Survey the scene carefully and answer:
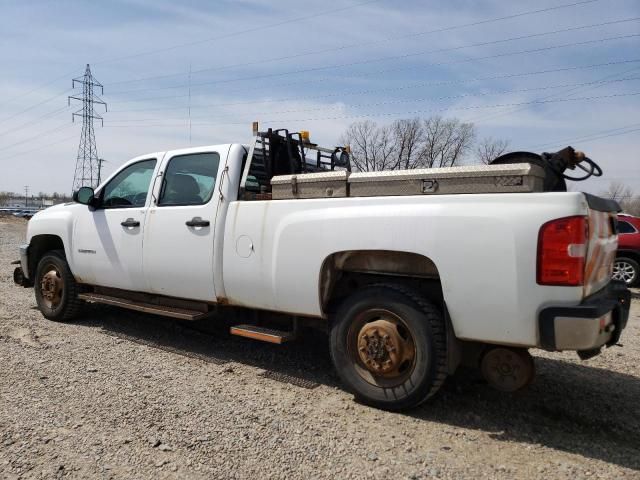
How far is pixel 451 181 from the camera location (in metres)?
3.29

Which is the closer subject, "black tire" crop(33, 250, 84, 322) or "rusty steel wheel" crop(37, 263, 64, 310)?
"black tire" crop(33, 250, 84, 322)

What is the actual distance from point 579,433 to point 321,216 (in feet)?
7.56

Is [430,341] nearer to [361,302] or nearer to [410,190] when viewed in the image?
[361,302]

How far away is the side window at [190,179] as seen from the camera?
4.71 metres

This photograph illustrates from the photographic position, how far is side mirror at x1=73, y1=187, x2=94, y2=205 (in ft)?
18.2

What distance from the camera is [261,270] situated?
13.5 ft

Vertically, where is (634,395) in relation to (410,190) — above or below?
below

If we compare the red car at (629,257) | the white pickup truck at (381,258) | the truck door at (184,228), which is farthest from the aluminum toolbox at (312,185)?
the red car at (629,257)

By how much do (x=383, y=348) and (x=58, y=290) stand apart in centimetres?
446

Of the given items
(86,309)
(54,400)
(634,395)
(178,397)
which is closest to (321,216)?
(178,397)

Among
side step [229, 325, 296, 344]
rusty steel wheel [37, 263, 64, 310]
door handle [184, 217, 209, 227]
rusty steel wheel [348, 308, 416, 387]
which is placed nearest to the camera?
rusty steel wheel [348, 308, 416, 387]

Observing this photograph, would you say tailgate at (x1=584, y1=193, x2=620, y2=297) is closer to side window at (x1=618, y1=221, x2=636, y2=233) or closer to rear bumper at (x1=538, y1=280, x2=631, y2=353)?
rear bumper at (x1=538, y1=280, x2=631, y2=353)

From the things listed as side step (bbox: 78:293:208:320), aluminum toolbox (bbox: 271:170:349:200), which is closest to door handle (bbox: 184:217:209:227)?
aluminum toolbox (bbox: 271:170:349:200)

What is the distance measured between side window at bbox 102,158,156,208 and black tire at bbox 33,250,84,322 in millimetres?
1087
